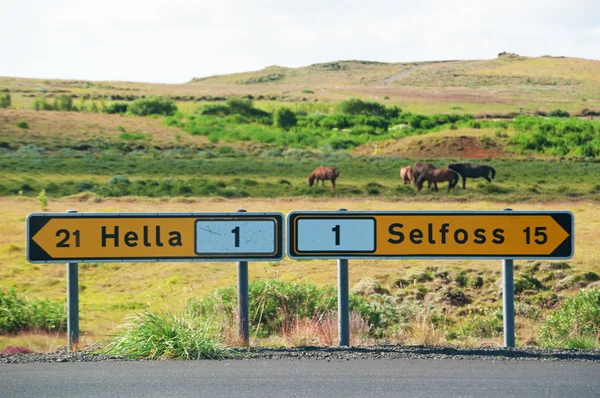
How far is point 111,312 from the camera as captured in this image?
13969 millimetres

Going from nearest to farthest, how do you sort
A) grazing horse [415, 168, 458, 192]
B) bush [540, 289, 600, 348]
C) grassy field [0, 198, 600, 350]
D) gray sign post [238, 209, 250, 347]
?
gray sign post [238, 209, 250, 347], bush [540, 289, 600, 348], grassy field [0, 198, 600, 350], grazing horse [415, 168, 458, 192]

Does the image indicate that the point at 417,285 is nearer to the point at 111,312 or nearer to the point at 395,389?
the point at 111,312

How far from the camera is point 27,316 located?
39.4 feet

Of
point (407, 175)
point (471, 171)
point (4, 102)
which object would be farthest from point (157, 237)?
point (4, 102)

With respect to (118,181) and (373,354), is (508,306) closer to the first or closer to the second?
(373,354)

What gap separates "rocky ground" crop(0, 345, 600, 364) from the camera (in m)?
6.19

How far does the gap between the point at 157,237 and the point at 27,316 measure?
5807mm

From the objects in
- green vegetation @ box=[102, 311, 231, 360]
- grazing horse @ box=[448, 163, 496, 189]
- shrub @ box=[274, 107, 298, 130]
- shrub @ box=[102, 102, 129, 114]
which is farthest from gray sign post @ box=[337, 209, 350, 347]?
shrub @ box=[102, 102, 129, 114]

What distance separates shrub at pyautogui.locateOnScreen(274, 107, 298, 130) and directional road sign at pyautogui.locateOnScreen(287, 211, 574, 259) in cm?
6566

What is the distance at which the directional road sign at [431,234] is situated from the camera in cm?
694

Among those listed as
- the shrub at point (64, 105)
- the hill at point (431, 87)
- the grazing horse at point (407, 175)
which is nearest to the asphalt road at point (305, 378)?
the grazing horse at point (407, 175)

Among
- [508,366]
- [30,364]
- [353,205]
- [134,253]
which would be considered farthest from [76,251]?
[353,205]

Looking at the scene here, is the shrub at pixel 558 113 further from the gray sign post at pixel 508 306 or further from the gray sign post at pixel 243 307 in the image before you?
the gray sign post at pixel 243 307

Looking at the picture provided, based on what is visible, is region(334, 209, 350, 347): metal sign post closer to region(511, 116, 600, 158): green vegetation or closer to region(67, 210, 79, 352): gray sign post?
region(67, 210, 79, 352): gray sign post
